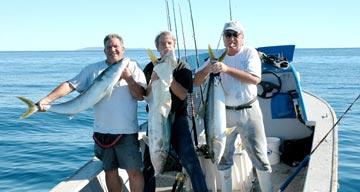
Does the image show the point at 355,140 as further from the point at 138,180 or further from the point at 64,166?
the point at 138,180

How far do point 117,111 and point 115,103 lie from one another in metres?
0.08

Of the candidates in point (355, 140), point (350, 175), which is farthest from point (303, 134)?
point (355, 140)

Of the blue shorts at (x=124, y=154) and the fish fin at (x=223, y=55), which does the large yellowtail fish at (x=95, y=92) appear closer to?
the blue shorts at (x=124, y=154)

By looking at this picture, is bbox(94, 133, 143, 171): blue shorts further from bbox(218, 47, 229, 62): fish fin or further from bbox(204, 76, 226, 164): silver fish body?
bbox(218, 47, 229, 62): fish fin

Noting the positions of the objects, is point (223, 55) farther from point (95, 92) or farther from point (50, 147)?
point (50, 147)

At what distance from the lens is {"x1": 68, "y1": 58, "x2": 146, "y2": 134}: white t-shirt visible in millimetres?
4070

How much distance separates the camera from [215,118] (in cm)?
408

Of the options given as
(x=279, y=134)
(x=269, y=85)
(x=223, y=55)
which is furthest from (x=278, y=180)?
(x=223, y=55)

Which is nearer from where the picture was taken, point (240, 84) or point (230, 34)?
point (230, 34)

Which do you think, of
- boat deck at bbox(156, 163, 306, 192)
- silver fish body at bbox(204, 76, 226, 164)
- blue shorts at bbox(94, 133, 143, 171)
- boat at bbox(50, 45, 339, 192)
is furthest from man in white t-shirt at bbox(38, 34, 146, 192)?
boat deck at bbox(156, 163, 306, 192)

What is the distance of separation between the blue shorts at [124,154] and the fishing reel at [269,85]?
9.30 feet

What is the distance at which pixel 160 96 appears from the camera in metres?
3.83

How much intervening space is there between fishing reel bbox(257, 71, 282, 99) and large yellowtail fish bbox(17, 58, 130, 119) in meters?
3.02

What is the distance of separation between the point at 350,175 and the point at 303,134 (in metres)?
2.55
